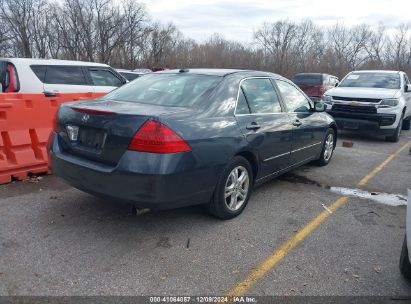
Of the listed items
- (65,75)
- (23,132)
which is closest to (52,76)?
(65,75)

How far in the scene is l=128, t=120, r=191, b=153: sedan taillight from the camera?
3297 millimetres

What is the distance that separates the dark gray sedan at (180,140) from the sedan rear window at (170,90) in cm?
1

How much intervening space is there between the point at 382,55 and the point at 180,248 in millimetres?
70928

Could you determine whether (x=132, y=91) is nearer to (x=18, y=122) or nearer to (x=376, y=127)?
(x=18, y=122)

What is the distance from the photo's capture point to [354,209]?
474 cm

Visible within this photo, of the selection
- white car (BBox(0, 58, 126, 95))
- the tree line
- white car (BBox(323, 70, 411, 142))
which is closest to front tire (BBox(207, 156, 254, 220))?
white car (BBox(0, 58, 126, 95))

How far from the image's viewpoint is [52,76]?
336 inches

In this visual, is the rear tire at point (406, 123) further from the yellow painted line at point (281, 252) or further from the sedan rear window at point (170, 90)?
the sedan rear window at point (170, 90)

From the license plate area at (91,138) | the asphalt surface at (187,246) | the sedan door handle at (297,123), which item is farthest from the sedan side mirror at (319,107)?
the license plate area at (91,138)

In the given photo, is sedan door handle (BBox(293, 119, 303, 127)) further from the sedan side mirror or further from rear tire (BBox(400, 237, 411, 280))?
rear tire (BBox(400, 237, 411, 280))

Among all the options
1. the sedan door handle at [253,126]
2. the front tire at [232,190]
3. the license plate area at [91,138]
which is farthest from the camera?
the sedan door handle at [253,126]

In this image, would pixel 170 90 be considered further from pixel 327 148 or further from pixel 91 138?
pixel 327 148

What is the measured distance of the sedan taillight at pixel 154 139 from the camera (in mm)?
3297

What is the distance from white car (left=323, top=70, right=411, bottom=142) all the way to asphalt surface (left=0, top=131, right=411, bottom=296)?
492 cm
